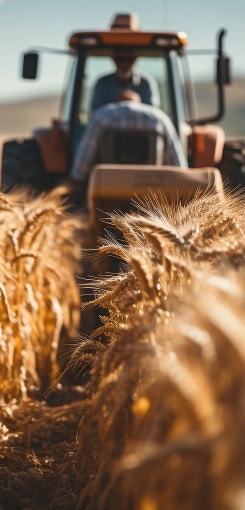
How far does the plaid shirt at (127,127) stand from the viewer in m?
5.88

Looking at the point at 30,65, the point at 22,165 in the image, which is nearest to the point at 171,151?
the point at 22,165

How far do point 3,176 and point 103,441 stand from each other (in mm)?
4373

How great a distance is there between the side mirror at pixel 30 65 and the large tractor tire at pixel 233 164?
62.0 inches

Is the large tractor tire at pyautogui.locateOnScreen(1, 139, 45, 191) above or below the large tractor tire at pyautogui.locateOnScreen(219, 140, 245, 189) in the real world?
below

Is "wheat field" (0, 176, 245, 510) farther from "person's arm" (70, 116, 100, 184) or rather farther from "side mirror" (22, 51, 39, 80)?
"side mirror" (22, 51, 39, 80)

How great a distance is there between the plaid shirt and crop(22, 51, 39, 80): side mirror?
106 cm

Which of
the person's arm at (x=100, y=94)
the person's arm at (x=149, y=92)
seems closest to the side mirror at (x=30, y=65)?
the person's arm at (x=100, y=94)

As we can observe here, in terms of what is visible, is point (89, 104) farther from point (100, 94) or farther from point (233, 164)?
point (233, 164)

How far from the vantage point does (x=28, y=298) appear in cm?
448

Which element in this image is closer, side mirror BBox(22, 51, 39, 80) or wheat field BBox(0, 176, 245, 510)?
wheat field BBox(0, 176, 245, 510)

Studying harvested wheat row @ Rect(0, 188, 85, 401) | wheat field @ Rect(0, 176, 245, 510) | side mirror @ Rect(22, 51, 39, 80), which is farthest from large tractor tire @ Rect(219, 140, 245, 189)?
harvested wheat row @ Rect(0, 188, 85, 401)

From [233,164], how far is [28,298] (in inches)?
112

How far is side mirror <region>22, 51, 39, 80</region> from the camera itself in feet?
22.7

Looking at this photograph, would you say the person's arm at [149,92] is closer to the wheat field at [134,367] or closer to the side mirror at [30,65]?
the side mirror at [30,65]
